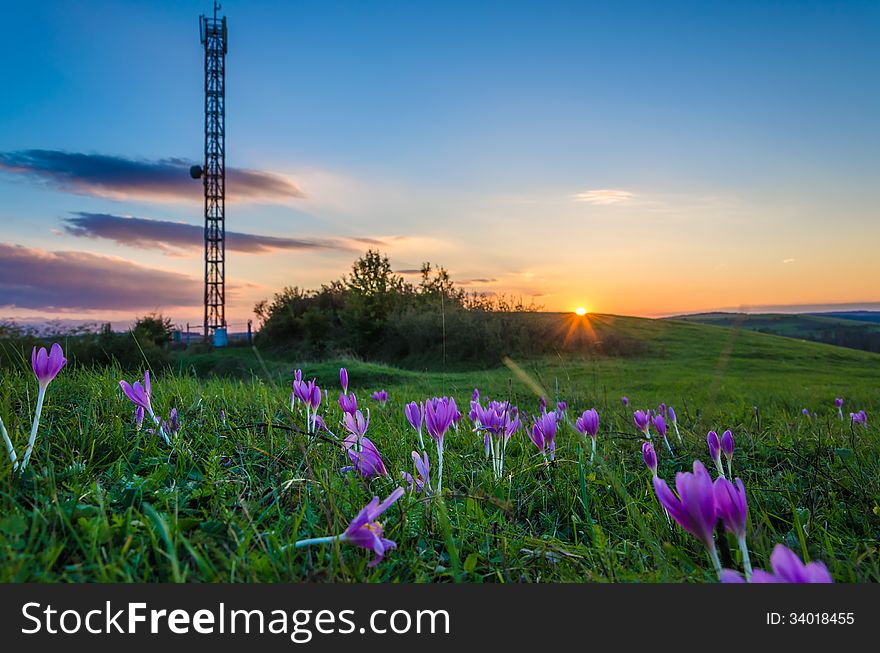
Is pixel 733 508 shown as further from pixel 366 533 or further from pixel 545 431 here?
pixel 545 431

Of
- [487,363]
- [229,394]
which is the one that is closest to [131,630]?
[229,394]

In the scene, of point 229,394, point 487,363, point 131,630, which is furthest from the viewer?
point 487,363

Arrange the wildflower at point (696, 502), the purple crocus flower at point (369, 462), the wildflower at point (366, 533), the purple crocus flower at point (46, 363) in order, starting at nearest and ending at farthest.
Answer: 1. the wildflower at point (696, 502)
2. the wildflower at point (366, 533)
3. the purple crocus flower at point (46, 363)
4. the purple crocus flower at point (369, 462)

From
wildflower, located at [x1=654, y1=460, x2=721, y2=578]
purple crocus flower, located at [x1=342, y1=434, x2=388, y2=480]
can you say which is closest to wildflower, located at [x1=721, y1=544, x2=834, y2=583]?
wildflower, located at [x1=654, y1=460, x2=721, y2=578]

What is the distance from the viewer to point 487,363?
23.6 meters

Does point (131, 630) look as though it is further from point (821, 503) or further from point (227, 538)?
point (821, 503)

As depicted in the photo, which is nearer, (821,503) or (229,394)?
(821,503)

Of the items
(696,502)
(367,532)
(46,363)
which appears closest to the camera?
(696,502)

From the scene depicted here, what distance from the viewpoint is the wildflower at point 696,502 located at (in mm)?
1083

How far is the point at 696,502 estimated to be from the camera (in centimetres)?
109

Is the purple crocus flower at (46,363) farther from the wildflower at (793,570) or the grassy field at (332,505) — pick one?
the wildflower at (793,570)

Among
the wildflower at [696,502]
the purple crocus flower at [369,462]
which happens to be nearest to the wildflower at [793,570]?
the wildflower at [696,502]

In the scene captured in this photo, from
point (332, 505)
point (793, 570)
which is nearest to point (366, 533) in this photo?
point (332, 505)

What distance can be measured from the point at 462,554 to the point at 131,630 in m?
1.01
